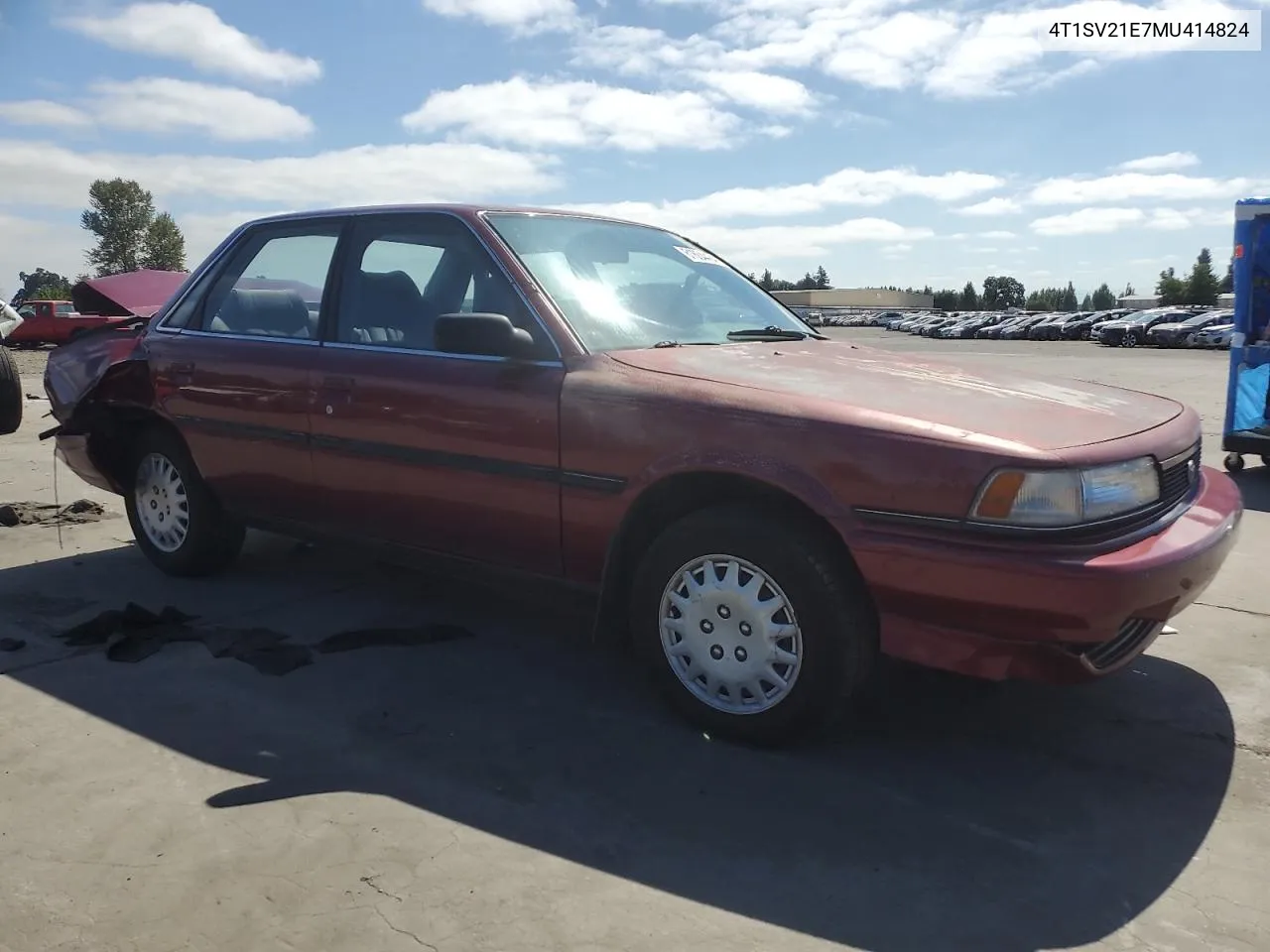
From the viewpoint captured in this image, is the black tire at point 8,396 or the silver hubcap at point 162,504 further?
the black tire at point 8,396

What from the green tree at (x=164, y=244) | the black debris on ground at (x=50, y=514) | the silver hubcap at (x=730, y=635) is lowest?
the black debris on ground at (x=50, y=514)

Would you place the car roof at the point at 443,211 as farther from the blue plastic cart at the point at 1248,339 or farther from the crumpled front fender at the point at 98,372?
the blue plastic cart at the point at 1248,339

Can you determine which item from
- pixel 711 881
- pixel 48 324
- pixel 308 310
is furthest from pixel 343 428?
pixel 48 324

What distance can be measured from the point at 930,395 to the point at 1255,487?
6.17 meters

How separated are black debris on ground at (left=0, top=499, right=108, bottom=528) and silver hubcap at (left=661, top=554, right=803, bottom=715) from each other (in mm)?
4615

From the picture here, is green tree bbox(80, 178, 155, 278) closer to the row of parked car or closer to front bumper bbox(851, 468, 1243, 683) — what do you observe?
the row of parked car

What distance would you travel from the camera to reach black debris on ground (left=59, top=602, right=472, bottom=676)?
3861 millimetres

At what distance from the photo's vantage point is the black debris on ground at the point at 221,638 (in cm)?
386

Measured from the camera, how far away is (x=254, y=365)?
4293mm

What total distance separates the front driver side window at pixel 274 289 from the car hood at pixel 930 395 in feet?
5.14

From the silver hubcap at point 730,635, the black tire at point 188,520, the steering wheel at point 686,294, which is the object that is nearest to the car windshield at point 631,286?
the steering wheel at point 686,294

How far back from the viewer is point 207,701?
11.3ft

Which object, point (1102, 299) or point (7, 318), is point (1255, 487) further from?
point (1102, 299)

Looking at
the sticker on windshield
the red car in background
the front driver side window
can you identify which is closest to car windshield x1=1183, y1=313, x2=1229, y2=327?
the red car in background
